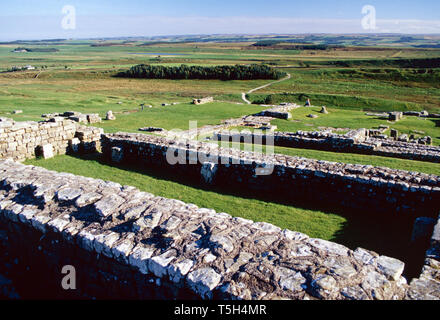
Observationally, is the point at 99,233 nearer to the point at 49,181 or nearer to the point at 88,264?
the point at 88,264

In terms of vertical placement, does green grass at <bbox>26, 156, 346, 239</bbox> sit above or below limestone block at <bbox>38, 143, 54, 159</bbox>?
below

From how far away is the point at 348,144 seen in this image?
15227mm

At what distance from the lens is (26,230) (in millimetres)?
5570

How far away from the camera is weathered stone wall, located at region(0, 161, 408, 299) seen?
3.72m

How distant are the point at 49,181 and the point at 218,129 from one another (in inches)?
572

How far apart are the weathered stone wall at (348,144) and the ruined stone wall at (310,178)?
6.33 meters

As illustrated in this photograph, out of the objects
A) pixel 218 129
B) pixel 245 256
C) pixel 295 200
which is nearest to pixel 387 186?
pixel 295 200

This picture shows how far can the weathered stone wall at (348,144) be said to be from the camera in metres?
13.7

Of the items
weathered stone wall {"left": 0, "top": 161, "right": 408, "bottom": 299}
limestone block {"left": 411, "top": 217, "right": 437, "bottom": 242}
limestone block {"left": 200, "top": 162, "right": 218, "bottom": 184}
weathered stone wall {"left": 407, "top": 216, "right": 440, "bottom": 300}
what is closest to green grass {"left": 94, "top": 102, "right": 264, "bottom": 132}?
limestone block {"left": 200, "top": 162, "right": 218, "bottom": 184}

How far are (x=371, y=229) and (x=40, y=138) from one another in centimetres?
1216

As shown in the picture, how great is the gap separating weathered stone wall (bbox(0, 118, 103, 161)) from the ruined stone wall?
4024 millimetres

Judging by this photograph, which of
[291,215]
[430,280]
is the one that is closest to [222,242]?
[430,280]

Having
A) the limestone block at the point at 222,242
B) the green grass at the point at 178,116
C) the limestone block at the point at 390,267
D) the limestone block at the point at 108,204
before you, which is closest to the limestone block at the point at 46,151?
the green grass at the point at 178,116

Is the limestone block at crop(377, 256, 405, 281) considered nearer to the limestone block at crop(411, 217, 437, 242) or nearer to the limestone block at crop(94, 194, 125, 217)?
the limestone block at crop(411, 217, 437, 242)
